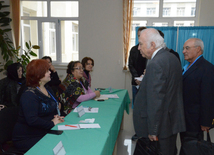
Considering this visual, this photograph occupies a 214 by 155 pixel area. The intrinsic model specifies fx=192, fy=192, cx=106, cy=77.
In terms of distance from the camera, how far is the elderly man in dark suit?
1.57 m

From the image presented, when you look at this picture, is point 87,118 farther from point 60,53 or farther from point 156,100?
point 60,53

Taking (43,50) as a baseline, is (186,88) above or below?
below

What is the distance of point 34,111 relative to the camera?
6.31 feet

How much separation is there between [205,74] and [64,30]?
520 centimetres

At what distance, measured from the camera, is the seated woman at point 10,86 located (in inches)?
127

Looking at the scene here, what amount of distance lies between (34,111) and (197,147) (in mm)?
1540

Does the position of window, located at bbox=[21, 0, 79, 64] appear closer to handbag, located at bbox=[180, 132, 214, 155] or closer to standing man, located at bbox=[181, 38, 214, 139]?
standing man, located at bbox=[181, 38, 214, 139]

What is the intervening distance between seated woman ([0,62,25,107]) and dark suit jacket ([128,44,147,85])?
2.08m

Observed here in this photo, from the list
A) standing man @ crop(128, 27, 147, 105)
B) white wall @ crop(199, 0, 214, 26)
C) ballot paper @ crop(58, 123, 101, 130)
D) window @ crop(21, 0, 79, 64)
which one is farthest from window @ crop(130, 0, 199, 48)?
ballot paper @ crop(58, 123, 101, 130)

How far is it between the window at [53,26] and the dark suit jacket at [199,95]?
4816mm

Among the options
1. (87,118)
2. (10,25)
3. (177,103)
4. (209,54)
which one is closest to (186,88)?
(177,103)

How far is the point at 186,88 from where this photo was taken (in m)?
2.07

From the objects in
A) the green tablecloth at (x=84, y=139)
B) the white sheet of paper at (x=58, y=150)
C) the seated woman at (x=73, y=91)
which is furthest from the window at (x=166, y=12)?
the white sheet of paper at (x=58, y=150)

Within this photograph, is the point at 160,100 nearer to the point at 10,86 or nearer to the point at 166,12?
the point at 10,86
